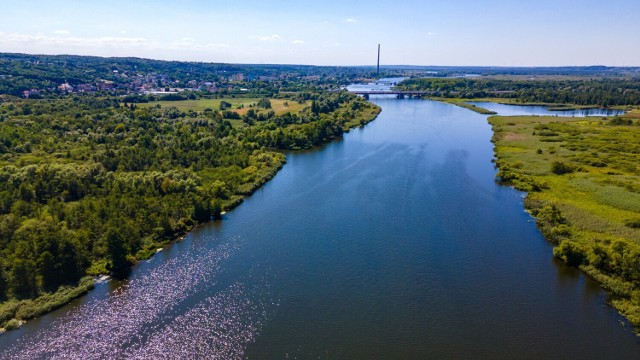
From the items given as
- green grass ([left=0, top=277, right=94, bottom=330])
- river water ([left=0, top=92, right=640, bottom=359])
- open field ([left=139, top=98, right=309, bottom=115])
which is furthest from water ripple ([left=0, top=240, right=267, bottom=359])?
open field ([left=139, top=98, right=309, bottom=115])

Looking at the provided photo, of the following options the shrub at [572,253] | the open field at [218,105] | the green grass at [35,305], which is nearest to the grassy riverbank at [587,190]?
the shrub at [572,253]

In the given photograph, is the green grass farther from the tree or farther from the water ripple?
the tree

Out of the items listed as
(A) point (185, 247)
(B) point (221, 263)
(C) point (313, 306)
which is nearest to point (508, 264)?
(C) point (313, 306)

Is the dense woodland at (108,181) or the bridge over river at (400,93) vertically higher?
the bridge over river at (400,93)

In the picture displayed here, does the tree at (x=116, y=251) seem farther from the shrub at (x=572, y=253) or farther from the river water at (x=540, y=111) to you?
the river water at (x=540, y=111)

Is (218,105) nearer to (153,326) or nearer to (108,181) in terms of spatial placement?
(108,181)

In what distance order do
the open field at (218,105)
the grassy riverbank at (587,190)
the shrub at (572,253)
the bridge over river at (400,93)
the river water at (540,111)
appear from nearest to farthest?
the grassy riverbank at (587,190) → the shrub at (572,253) → the open field at (218,105) → the river water at (540,111) → the bridge over river at (400,93)
